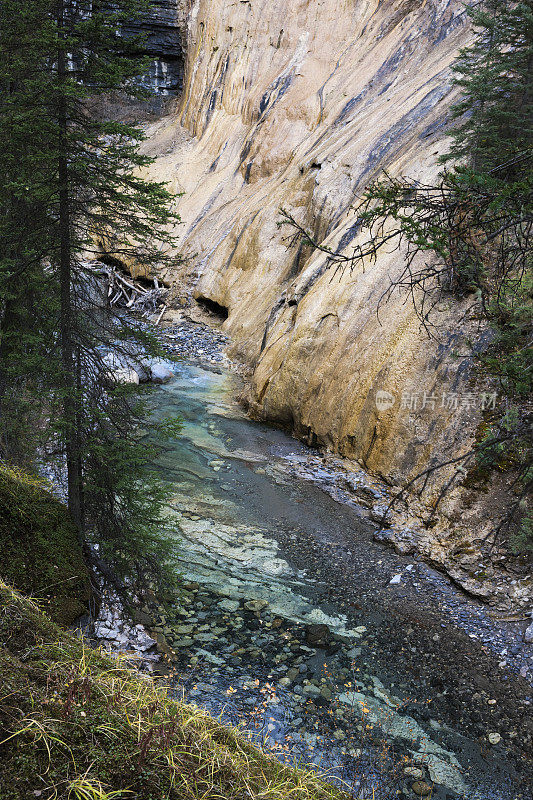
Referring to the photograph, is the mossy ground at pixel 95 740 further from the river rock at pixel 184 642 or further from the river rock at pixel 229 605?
the river rock at pixel 229 605

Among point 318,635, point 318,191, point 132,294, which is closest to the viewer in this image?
point 318,635

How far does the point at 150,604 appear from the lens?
650cm

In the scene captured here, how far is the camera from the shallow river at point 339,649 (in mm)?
4770

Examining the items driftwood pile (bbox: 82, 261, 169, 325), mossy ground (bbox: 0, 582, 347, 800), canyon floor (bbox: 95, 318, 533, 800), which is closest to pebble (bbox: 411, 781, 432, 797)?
canyon floor (bbox: 95, 318, 533, 800)

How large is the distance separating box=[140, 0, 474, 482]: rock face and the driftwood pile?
1.52 meters

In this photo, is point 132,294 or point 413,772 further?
point 132,294

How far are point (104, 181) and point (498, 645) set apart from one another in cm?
692

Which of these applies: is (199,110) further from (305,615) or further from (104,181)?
(305,615)

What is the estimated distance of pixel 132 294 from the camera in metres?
24.7

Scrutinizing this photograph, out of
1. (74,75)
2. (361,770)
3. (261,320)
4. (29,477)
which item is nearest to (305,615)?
(361,770)

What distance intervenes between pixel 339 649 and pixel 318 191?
14.1 m

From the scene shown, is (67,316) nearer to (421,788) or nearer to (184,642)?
(184,642)

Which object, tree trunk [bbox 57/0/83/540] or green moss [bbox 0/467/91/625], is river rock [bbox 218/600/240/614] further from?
tree trunk [bbox 57/0/83/540]
